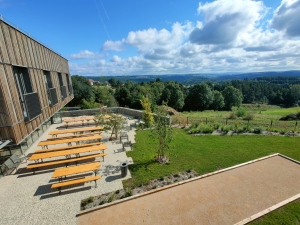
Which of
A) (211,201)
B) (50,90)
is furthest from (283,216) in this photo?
(50,90)

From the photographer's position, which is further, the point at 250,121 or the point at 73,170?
the point at 250,121

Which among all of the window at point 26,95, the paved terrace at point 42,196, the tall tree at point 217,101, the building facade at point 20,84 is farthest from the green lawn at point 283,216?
the tall tree at point 217,101

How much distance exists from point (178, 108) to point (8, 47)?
3965 cm

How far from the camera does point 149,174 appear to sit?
683cm

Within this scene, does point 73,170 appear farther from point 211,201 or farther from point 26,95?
point 211,201

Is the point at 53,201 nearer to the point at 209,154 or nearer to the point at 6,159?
the point at 6,159

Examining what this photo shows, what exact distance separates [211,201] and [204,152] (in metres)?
4.03

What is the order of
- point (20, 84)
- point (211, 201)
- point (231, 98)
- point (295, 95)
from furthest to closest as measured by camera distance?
point (295, 95) → point (231, 98) → point (20, 84) → point (211, 201)

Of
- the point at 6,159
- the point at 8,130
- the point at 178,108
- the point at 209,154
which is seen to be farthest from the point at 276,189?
the point at 178,108

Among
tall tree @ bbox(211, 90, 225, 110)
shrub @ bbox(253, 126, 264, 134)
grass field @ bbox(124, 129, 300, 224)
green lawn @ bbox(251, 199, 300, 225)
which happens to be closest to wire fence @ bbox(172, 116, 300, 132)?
shrub @ bbox(253, 126, 264, 134)

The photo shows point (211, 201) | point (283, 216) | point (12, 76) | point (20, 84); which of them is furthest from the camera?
point (20, 84)

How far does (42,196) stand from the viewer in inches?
221

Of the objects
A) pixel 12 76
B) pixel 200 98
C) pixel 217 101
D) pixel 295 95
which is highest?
pixel 12 76

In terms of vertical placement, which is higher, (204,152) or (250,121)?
(204,152)
